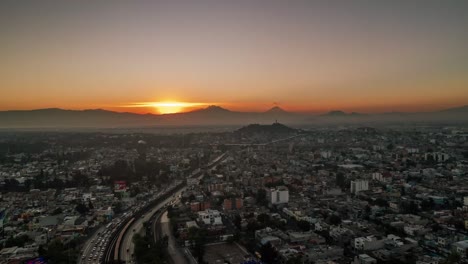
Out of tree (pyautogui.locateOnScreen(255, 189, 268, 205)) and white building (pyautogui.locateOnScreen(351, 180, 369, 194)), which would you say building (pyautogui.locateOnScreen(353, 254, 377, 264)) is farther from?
white building (pyautogui.locateOnScreen(351, 180, 369, 194))

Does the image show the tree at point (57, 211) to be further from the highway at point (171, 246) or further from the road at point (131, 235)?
the highway at point (171, 246)

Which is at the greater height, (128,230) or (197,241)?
(197,241)

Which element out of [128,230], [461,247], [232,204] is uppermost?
[461,247]

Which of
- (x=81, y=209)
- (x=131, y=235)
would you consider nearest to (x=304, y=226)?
(x=131, y=235)

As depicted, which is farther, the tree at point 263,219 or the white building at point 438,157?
the white building at point 438,157

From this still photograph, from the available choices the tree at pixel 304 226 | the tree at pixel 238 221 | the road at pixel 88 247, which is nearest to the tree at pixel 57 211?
the road at pixel 88 247

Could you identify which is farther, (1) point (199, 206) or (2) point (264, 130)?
(2) point (264, 130)

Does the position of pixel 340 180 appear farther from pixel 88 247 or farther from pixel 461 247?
pixel 88 247

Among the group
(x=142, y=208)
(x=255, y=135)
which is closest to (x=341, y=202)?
(x=142, y=208)
